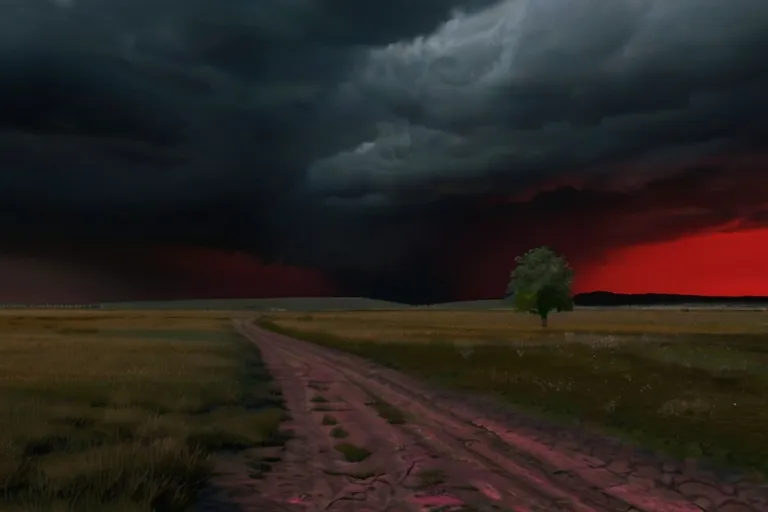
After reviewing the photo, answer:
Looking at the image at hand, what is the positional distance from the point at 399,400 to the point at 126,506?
13.3 metres

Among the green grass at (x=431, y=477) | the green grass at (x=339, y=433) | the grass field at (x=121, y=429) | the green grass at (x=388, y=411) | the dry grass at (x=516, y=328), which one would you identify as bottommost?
the green grass at (x=339, y=433)

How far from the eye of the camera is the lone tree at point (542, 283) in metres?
82.9

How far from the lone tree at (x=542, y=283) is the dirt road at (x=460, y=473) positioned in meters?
67.6

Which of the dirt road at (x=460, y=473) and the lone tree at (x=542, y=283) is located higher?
the lone tree at (x=542, y=283)

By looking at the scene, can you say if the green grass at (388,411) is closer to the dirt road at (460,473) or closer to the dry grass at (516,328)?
the dirt road at (460,473)

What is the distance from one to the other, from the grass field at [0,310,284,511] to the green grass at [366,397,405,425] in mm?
2949

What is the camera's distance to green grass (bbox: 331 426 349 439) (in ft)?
46.9

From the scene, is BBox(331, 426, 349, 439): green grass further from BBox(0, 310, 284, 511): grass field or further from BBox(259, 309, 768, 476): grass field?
BBox(259, 309, 768, 476): grass field

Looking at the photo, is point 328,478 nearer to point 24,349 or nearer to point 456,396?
point 456,396

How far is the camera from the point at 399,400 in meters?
20.5

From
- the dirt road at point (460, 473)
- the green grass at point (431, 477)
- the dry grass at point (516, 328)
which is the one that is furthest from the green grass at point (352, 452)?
the dry grass at point (516, 328)

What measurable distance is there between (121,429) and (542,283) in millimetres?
73876

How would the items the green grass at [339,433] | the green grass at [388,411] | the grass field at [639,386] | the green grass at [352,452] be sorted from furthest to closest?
the green grass at [388,411]
the green grass at [339,433]
the grass field at [639,386]
the green grass at [352,452]

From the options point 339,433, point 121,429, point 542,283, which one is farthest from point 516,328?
point 121,429
